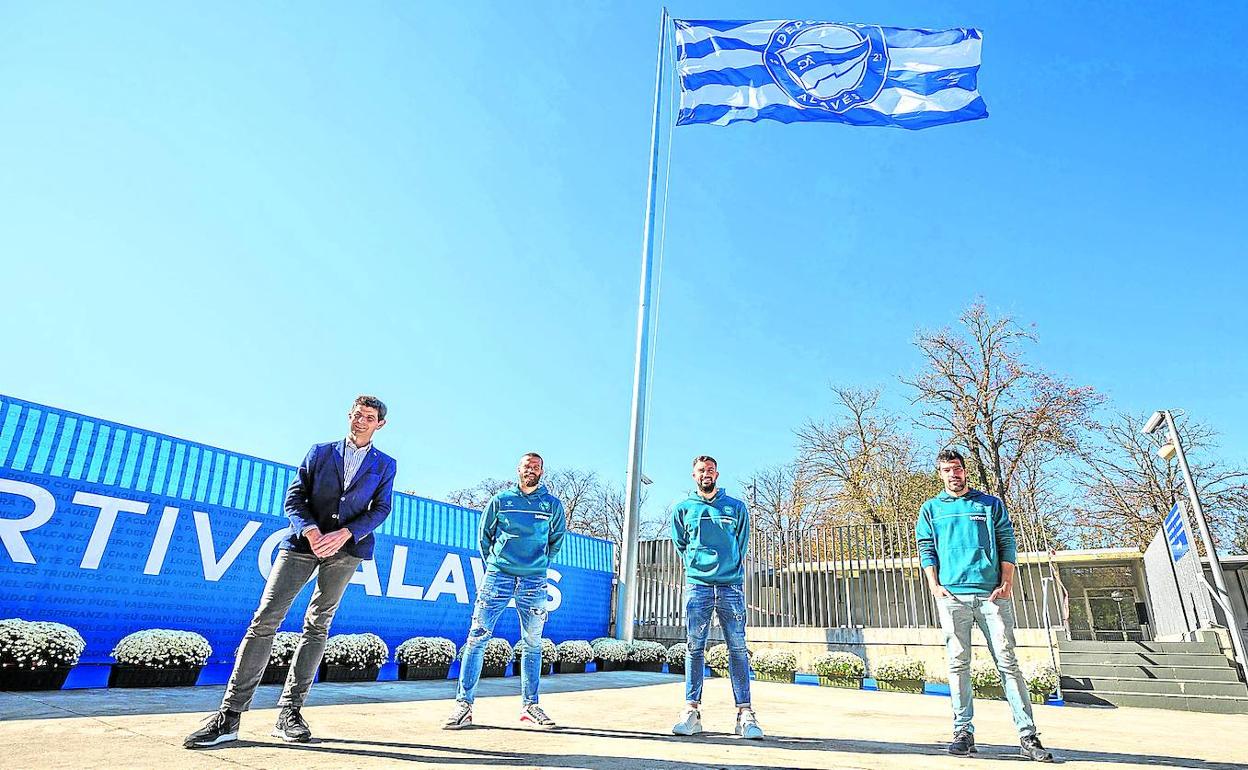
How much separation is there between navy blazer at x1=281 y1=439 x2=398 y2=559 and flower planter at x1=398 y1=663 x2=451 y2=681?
5.22 meters

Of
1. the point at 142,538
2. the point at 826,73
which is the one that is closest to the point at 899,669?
the point at 142,538

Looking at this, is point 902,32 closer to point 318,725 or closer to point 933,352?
point 933,352

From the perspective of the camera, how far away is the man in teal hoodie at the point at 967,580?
3436 millimetres

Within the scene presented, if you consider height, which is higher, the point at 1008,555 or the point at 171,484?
the point at 171,484

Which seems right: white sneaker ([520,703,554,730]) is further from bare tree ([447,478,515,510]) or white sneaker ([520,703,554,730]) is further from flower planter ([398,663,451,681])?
bare tree ([447,478,515,510])

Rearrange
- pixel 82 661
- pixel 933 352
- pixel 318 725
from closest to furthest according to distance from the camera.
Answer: pixel 318 725 < pixel 82 661 < pixel 933 352

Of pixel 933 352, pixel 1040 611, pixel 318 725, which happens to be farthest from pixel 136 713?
pixel 933 352

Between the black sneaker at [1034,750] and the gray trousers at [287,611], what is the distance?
3.55 metres

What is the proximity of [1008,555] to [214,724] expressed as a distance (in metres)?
4.16

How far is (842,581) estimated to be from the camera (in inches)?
428

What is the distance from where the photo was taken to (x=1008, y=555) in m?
3.68

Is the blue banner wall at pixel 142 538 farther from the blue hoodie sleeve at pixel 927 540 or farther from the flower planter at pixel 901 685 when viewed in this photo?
the blue hoodie sleeve at pixel 927 540

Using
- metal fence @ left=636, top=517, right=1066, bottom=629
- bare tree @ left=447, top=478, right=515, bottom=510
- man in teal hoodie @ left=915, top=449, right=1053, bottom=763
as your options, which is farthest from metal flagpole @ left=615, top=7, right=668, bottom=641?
bare tree @ left=447, top=478, right=515, bottom=510

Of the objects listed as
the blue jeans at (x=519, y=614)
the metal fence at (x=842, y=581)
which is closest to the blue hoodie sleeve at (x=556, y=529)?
the blue jeans at (x=519, y=614)
